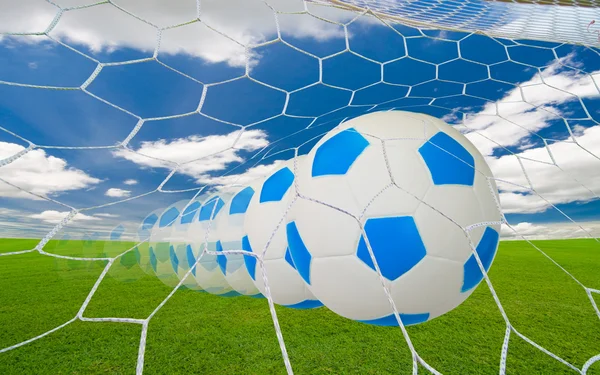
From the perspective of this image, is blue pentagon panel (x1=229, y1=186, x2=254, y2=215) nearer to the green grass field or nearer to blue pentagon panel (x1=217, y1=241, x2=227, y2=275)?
blue pentagon panel (x1=217, y1=241, x2=227, y2=275)

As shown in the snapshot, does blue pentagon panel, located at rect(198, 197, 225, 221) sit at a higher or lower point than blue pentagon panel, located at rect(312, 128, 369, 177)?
lower

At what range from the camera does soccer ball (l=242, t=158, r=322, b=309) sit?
173 centimetres

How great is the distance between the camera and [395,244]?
127 centimetres

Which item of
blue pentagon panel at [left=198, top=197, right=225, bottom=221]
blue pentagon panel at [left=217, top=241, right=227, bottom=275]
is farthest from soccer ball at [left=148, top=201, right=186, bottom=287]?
blue pentagon panel at [left=217, top=241, right=227, bottom=275]

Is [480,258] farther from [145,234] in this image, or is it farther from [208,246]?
[145,234]

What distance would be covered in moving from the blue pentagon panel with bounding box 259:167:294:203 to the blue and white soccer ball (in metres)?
0.34

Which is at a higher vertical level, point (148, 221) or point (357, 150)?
point (357, 150)

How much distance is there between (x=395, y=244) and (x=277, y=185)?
2.45 ft

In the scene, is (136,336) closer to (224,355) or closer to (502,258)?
(224,355)

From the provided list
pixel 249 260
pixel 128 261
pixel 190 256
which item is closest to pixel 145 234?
pixel 128 261

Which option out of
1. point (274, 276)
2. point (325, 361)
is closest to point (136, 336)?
point (274, 276)

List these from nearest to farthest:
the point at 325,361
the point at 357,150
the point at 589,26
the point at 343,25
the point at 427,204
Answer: the point at 427,204 → the point at 357,150 → the point at 325,361 → the point at 343,25 → the point at 589,26

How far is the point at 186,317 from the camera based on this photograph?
2.42 metres

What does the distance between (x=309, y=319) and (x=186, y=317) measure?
2.51 feet
